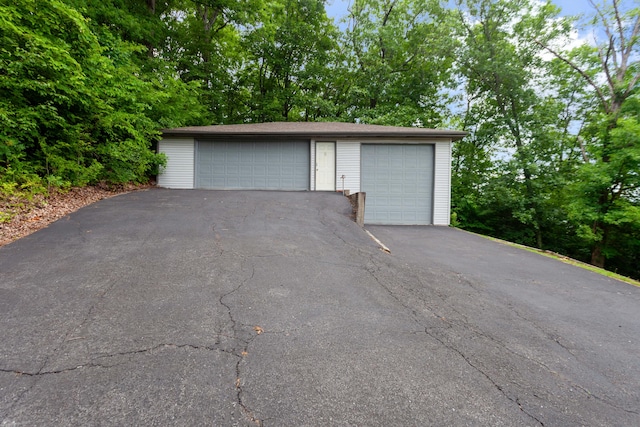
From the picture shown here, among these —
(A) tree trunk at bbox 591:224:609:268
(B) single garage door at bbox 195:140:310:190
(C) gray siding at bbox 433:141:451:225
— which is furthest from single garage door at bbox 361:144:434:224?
(A) tree trunk at bbox 591:224:609:268

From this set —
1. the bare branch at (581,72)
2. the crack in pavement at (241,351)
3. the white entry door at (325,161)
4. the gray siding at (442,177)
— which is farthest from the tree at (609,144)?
the crack in pavement at (241,351)

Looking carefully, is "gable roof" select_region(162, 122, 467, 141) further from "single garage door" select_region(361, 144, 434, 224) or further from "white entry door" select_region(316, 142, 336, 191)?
"single garage door" select_region(361, 144, 434, 224)

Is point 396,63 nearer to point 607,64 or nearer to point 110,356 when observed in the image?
point 607,64

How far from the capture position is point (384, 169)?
1024cm

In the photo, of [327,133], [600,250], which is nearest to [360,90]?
[327,133]

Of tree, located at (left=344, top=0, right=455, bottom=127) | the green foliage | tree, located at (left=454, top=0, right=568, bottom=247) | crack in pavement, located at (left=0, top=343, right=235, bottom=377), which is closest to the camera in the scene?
crack in pavement, located at (left=0, top=343, right=235, bottom=377)

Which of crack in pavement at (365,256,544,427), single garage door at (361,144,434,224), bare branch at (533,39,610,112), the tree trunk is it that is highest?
A: bare branch at (533,39,610,112)

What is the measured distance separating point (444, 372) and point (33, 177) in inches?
311

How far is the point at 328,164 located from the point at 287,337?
8.55 metres

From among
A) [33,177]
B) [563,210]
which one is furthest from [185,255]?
[563,210]

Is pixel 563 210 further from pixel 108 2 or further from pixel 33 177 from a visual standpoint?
pixel 108 2

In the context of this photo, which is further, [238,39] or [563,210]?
[238,39]

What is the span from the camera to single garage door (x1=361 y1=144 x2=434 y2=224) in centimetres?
1012

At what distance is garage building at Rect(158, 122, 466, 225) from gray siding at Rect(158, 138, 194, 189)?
3 centimetres
